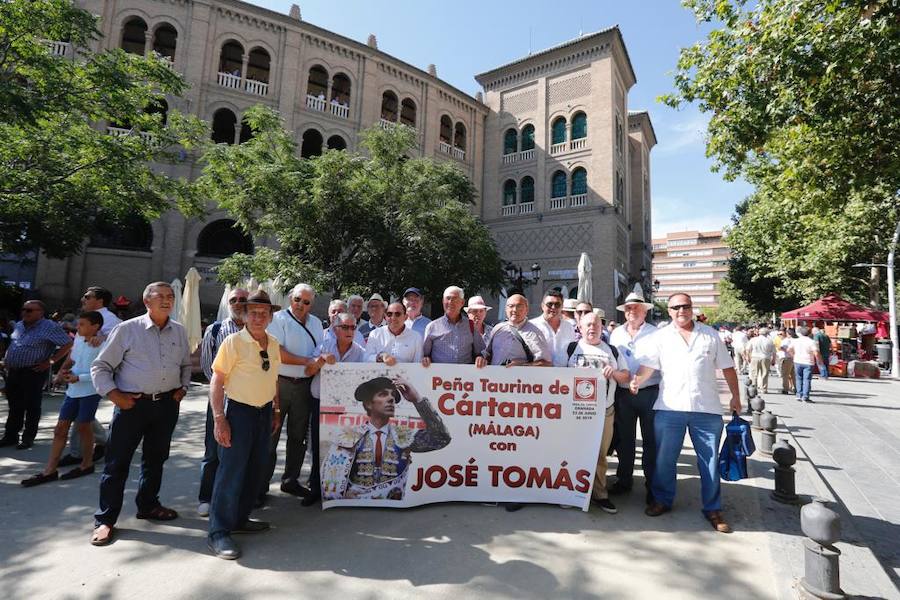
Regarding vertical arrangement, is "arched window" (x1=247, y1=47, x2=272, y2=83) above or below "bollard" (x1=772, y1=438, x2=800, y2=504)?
above

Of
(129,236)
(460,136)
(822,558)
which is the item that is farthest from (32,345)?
(460,136)

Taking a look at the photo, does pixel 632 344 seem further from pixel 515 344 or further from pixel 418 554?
pixel 418 554

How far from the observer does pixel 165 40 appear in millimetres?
19391

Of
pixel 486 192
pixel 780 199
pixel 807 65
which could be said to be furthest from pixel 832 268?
pixel 807 65

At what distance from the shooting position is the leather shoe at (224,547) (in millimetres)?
3102

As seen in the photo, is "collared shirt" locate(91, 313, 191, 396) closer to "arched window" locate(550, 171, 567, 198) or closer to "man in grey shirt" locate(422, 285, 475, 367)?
"man in grey shirt" locate(422, 285, 475, 367)

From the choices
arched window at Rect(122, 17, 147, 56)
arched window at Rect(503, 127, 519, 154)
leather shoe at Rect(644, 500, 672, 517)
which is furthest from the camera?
arched window at Rect(503, 127, 519, 154)

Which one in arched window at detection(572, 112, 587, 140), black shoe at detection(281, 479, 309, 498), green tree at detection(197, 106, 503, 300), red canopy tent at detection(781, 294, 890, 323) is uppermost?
arched window at detection(572, 112, 587, 140)

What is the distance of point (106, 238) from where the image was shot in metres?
17.8

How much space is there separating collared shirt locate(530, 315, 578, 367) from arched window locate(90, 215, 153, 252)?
18222mm

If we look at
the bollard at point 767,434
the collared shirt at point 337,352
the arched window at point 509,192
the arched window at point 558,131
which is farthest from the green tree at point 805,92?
the arched window at point 509,192

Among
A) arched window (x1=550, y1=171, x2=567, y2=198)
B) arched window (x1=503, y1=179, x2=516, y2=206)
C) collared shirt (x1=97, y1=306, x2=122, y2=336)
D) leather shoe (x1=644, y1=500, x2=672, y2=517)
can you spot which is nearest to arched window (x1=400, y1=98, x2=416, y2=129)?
arched window (x1=503, y1=179, x2=516, y2=206)

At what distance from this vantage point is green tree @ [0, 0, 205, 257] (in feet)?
27.3

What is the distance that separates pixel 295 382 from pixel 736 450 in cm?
399
